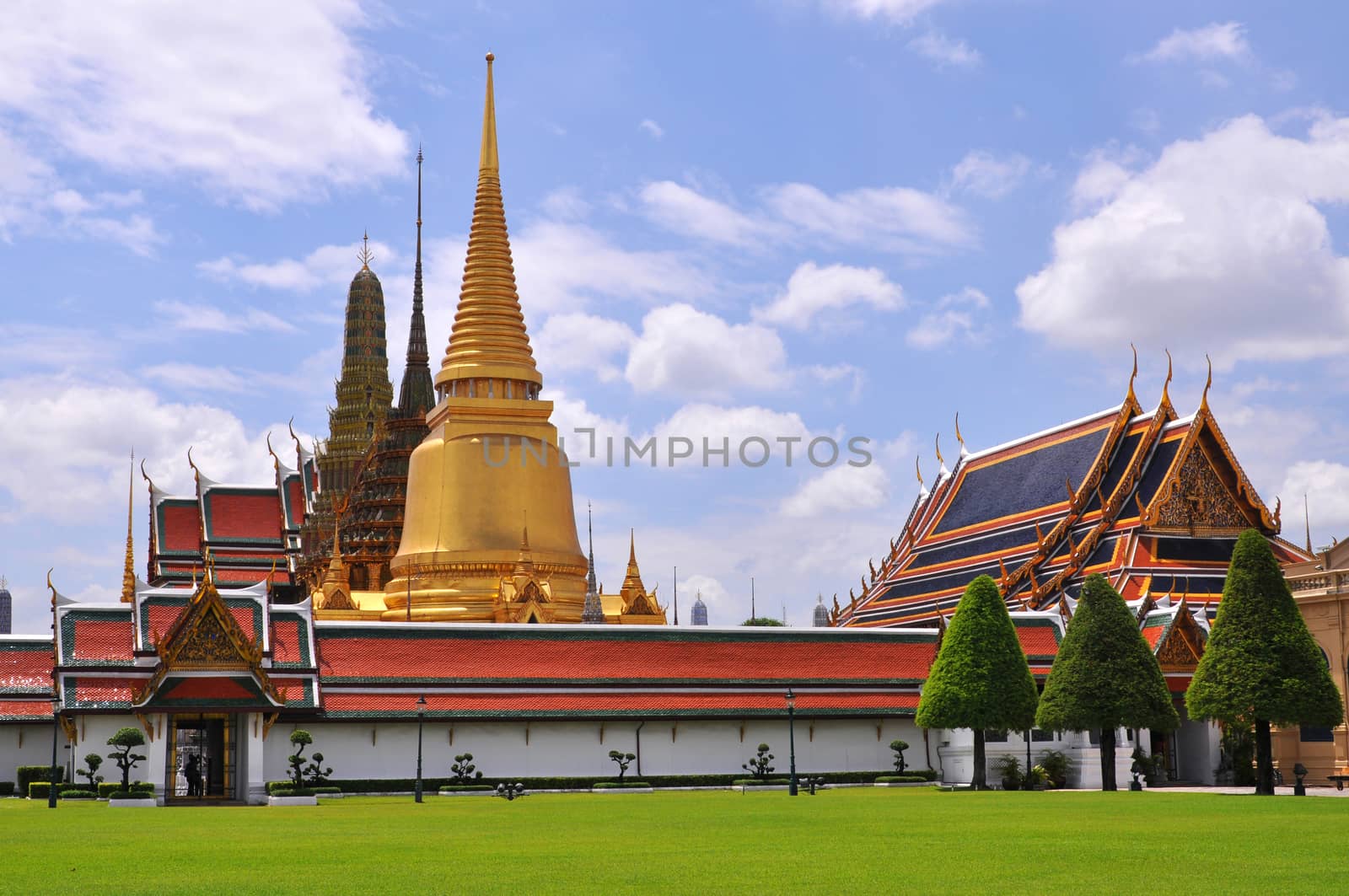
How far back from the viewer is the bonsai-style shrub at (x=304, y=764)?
36.6m

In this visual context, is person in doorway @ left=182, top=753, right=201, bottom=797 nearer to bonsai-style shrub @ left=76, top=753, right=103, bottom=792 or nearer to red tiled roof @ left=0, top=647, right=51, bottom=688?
bonsai-style shrub @ left=76, top=753, right=103, bottom=792

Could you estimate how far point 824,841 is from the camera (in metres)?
20.2

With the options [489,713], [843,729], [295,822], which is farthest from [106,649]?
[843,729]

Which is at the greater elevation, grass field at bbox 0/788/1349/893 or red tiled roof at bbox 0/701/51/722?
red tiled roof at bbox 0/701/51/722

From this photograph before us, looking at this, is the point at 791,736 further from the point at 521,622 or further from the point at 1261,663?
the point at 521,622

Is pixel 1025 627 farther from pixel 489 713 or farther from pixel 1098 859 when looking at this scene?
pixel 1098 859

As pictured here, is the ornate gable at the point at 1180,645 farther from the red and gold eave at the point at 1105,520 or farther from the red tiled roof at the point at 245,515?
the red tiled roof at the point at 245,515

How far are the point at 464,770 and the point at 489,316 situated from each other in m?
22.7

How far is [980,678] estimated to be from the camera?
124 feet

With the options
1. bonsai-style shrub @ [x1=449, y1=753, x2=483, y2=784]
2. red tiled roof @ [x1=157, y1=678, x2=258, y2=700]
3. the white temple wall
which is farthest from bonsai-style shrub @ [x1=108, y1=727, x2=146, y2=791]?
bonsai-style shrub @ [x1=449, y1=753, x2=483, y2=784]

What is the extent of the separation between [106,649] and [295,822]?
1385 cm

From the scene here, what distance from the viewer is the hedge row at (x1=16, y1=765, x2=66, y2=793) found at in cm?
3722

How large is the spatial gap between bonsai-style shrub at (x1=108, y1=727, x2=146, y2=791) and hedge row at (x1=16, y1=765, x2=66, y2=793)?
1963 mm

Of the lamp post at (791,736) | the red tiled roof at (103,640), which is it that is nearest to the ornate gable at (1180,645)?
the lamp post at (791,736)
